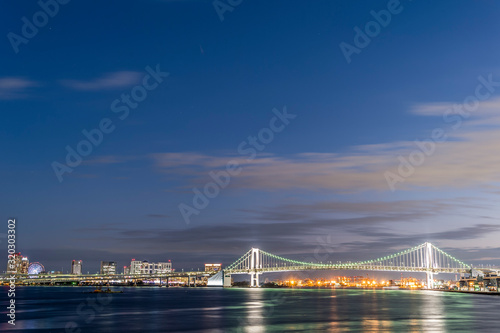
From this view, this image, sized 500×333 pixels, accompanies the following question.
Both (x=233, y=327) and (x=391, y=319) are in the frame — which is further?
(x=391, y=319)

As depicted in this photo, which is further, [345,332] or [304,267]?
[304,267]

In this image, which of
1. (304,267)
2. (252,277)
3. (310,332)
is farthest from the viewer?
(252,277)

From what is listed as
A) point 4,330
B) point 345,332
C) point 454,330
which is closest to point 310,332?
point 345,332

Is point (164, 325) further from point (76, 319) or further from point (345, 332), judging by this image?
point (345, 332)

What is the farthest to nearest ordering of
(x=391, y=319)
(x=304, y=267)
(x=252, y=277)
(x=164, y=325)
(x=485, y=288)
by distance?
1. (x=252, y=277)
2. (x=304, y=267)
3. (x=485, y=288)
4. (x=391, y=319)
5. (x=164, y=325)

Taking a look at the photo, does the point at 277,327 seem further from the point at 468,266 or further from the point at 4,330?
the point at 468,266

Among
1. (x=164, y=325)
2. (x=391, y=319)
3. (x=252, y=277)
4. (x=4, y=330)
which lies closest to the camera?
(x=4, y=330)

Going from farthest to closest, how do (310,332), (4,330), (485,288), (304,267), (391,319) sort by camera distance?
(304,267), (485,288), (391,319), (4,330), (310,332)

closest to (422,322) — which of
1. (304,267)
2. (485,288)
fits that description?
(485,288)

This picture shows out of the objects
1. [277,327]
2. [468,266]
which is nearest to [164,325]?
[277,327]
